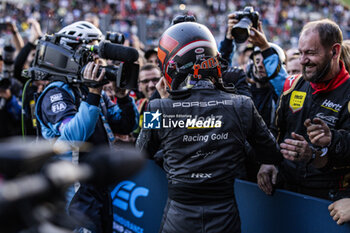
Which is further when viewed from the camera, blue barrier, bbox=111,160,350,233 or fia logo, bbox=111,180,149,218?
fia logo, bbox=111,180,149,218

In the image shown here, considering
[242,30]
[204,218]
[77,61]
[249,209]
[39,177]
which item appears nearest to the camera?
[39,177]

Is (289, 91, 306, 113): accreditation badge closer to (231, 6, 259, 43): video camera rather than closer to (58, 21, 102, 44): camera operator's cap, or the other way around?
(231, 6, 259, 43): video camera

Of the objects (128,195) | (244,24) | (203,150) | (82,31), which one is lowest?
(128,195)

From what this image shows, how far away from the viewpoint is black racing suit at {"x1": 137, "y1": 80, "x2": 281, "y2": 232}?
189 centimetres

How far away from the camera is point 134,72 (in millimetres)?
2547

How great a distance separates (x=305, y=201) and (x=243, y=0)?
28.0 meters

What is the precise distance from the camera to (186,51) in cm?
196

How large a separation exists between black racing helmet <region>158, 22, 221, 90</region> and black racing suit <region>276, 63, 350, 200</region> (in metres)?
0.83

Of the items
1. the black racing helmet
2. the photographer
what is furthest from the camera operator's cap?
the black racing helmet

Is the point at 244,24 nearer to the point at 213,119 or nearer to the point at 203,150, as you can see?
the point at 213,119

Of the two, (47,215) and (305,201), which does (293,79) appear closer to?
(305,201)

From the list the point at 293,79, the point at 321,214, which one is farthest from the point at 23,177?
the point at 293,79

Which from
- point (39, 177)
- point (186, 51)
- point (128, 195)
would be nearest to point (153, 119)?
point (186, 51)

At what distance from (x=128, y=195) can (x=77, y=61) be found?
174 cm
